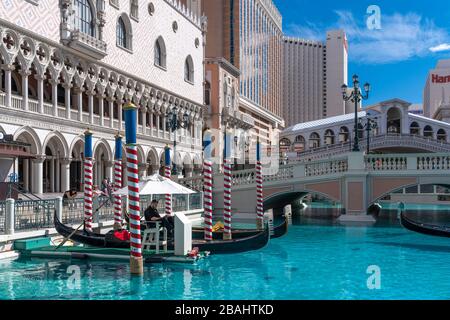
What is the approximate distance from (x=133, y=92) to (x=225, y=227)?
14943 mm

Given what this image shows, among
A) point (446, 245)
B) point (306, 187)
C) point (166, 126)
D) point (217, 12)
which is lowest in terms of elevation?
point (446, 245)

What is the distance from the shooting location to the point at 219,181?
21.9 m

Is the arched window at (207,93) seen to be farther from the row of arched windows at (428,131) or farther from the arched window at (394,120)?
the row of arched windows at (428,131)

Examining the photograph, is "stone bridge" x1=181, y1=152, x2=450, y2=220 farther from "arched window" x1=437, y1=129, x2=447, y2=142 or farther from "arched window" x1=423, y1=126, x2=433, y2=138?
"arched window" x1=437, y1=129, x2=447, y2=142

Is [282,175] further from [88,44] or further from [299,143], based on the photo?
[299,143]

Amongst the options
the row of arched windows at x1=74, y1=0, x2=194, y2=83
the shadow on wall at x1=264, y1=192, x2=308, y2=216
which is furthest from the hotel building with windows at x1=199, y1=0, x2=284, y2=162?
the shadow on wall at x1=264, y1=192, x2=308, y2=216

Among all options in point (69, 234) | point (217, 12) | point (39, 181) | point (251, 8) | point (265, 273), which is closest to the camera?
point (265, 273)

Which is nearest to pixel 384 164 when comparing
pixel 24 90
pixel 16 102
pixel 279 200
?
pixel 279 200

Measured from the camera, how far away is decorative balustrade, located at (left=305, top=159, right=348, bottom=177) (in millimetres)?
19641

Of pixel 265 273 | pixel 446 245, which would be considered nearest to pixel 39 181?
pixel 265 273

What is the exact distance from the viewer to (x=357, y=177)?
1914cm

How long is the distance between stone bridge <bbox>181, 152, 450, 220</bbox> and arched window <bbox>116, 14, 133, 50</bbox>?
11001 mm

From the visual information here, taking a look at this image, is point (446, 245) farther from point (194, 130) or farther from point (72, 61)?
point (194, 130)

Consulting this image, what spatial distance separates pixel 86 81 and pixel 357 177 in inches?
492
